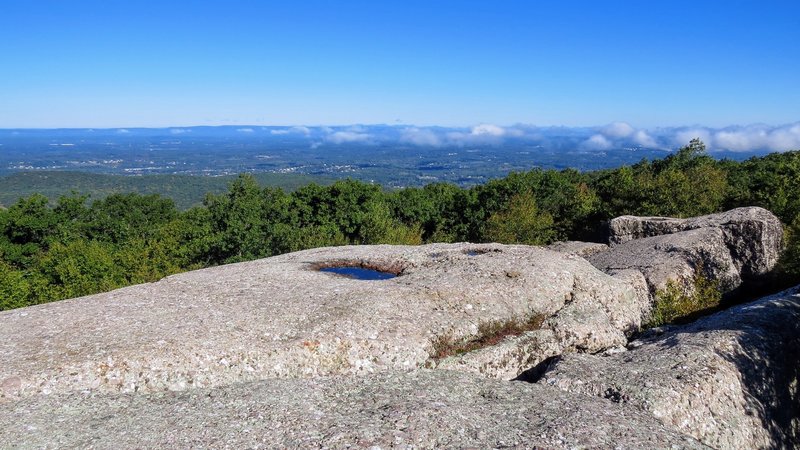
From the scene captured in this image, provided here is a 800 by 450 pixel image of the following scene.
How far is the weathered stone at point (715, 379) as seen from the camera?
15391mm

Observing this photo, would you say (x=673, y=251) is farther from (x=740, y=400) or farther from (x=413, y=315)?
(x=413, y=315)

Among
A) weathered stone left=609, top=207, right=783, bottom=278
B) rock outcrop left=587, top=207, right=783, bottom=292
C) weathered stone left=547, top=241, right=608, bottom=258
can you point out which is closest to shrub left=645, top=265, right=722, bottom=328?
rock outcrop left=587, top=207, right=783, bottom=292

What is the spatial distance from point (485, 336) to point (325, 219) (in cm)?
4407

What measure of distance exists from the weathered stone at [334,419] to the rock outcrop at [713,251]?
16.8 metres

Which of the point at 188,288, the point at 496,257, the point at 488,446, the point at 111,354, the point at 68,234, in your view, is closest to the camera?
the point at 488,446

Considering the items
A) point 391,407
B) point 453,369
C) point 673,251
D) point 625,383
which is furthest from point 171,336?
point 673,251

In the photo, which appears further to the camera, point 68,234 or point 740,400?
point 68,234

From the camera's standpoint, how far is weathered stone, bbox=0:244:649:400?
17.0 metres

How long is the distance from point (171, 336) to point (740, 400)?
19.4 metres

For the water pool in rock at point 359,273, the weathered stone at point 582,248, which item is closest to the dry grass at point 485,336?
the water pool in rock at point 359,273

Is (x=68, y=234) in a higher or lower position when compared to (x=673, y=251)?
lower

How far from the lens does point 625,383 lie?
16.5 m

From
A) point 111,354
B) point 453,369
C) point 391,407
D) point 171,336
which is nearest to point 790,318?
point 453,369

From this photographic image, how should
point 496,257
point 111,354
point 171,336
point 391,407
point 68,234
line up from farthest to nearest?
point 68,234
point 496,257
point 171,336
point 111,354
point 391,407
